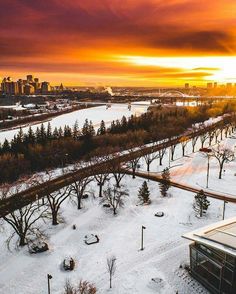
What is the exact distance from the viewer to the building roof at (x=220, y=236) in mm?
28938

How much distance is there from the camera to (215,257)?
30281mm

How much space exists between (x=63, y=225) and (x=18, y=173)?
26.6 m

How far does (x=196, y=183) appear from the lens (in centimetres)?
5984

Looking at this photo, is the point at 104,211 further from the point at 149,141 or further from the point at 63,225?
the point at 149,141

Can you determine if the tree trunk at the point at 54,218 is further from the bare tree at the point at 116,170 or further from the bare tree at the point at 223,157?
the bare tree at the point at 223,157

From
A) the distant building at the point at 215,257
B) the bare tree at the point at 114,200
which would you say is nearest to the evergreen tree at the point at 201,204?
the bare tree at the point at 114,200

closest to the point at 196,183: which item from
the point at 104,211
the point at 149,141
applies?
the point at 104,211

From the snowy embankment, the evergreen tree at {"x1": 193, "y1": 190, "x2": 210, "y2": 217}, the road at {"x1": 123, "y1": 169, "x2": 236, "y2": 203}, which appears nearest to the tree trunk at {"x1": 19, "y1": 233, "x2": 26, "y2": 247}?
the snowy embankment

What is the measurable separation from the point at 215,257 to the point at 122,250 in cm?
1087

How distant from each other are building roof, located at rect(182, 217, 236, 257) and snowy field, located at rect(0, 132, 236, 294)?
423cm

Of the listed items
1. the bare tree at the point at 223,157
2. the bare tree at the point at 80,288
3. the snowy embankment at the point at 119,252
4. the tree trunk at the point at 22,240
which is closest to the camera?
the bare tree at the point at 80,288

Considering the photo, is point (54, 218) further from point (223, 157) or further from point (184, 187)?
point (223, 157)

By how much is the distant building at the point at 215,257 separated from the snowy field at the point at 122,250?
48.9 inches

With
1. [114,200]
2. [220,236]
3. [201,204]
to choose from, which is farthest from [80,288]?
[201,204]
